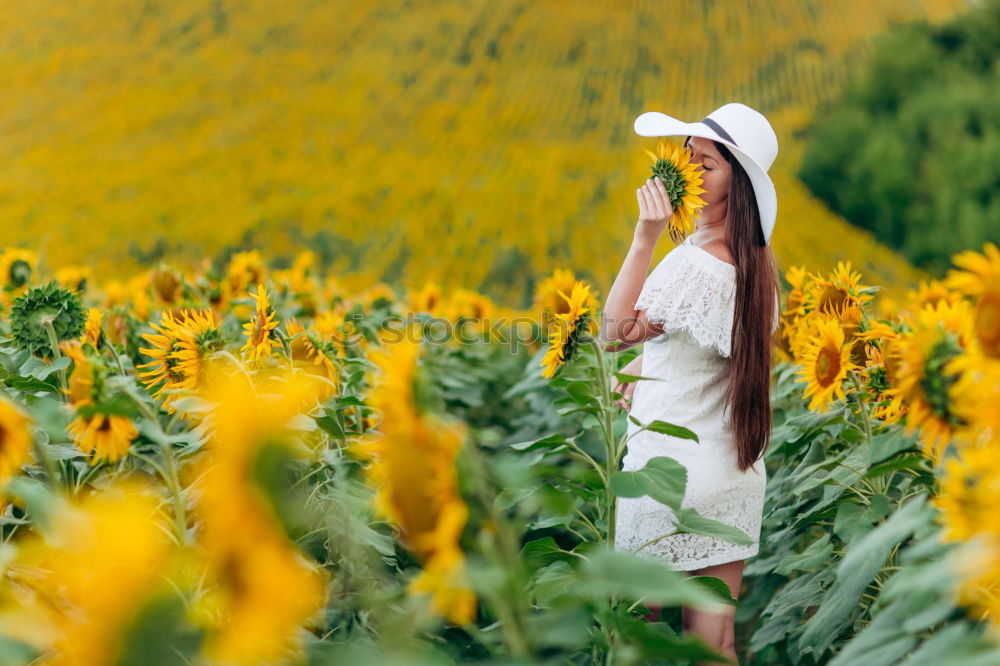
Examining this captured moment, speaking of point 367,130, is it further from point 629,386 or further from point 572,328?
point 572,328

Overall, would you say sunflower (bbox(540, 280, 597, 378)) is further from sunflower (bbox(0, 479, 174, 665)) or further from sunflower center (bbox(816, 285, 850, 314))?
sunflower (bbox(0, 479, 174, 665))

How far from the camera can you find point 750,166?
5.44ft

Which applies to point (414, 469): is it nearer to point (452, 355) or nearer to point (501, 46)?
point (452, 355)

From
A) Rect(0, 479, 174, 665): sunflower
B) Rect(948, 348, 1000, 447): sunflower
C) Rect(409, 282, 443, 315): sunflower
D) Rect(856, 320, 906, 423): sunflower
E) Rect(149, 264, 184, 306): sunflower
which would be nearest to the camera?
Rect(0, 479, 174, 665): sunflower

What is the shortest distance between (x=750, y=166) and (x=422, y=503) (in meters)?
1.26

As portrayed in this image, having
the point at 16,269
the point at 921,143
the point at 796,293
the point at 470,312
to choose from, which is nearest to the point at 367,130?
the point at 470,312

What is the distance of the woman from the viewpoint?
5.25ft

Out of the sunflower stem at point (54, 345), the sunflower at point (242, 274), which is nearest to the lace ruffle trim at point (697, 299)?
the sunflower stem at point (54, 345)

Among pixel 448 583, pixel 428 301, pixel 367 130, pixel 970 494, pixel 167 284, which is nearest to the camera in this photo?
pixel 448 583

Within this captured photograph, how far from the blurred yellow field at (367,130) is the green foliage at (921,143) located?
0.90m

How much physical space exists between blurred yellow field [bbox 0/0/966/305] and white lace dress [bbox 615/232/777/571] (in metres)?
3.54

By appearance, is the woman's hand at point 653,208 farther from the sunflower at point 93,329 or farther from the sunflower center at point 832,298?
the sunflower at point 93,329

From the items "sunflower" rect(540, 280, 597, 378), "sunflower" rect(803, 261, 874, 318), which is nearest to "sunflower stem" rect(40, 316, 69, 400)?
"sunflower" rect(540, 280, 597, 378)

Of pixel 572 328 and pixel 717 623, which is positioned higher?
pixel 572 328
